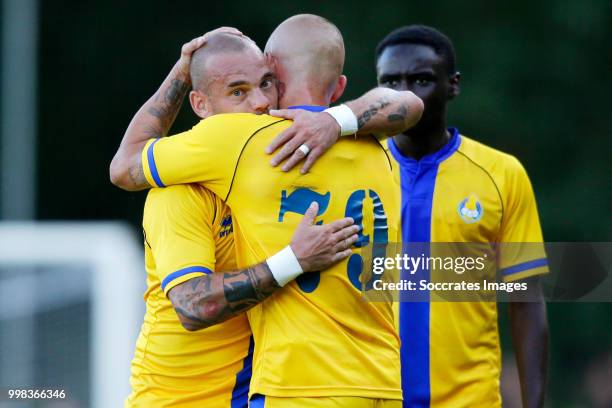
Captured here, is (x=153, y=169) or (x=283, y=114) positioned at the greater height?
(x=283, y=114)

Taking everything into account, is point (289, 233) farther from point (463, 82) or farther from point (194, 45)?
point (463, 82)

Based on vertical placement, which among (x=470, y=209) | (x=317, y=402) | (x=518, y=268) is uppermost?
(x=470, y=209)

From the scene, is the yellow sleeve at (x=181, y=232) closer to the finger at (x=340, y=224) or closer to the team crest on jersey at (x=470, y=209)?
the finger at (x=340, y=224)

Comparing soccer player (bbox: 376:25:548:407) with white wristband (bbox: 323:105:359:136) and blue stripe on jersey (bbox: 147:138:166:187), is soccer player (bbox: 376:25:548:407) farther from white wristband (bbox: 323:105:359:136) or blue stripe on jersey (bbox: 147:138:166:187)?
blue stripe on jersey (bbox: 147:138:166:187)

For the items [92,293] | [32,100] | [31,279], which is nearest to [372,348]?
[92,293]

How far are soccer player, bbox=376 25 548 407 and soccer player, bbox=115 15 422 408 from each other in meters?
1.05

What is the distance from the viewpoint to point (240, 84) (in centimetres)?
411

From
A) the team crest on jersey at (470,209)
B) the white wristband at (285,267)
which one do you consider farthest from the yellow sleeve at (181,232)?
the team crest on jersey at (470,209)

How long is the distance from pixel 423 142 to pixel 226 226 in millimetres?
1559

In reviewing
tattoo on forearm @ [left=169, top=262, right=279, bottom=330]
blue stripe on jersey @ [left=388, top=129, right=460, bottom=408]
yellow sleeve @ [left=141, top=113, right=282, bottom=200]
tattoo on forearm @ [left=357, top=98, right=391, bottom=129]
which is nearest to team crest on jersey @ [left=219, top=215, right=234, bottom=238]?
yellow sleeve @ [left=141, top=113, right=282, bottom=200]

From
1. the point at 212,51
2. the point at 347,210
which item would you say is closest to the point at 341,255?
the point at 347,210

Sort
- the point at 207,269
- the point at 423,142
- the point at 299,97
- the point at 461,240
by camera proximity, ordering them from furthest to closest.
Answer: the point at 423,142
the point at 461,240
the point at 299,97
the point at 207,269

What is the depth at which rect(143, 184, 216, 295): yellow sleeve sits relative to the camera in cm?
389

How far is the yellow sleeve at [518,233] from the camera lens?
5.25 m
